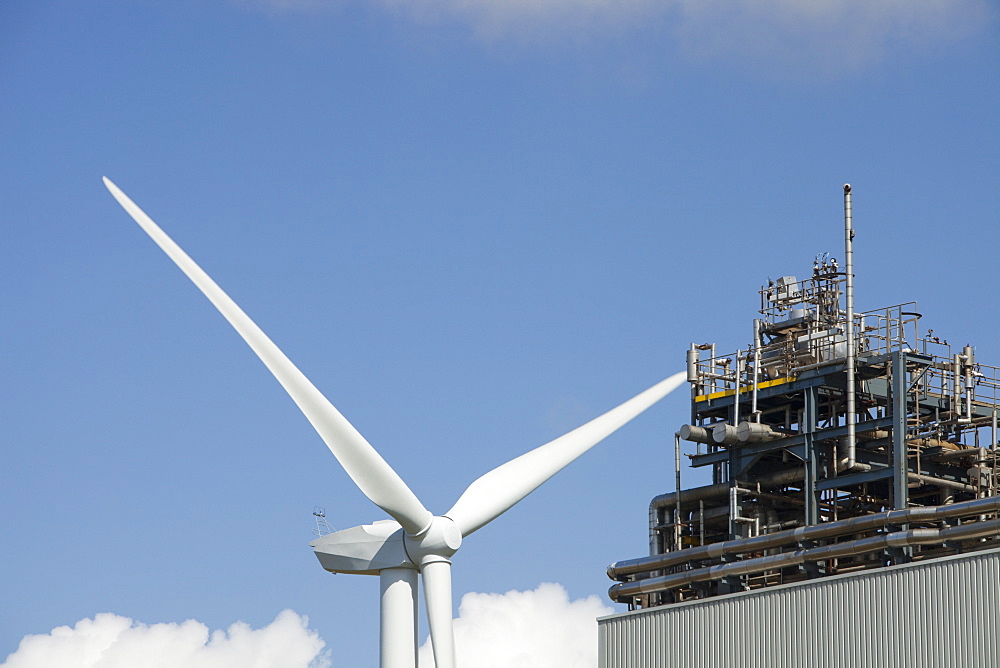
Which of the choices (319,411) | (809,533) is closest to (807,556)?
(809,533)

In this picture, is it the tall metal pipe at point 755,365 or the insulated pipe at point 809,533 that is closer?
the insulated pipe at point 809,533

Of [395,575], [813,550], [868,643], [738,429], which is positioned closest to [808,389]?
[738,429]

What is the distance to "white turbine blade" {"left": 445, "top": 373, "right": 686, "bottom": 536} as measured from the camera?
163 ft

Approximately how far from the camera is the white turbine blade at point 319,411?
43.0m

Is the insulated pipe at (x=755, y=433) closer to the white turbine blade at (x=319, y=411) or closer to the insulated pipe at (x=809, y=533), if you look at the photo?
the insulated pipe at (x=809, y=533)

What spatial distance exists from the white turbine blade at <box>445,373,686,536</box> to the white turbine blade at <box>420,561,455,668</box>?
1.53 m

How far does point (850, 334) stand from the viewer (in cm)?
6297

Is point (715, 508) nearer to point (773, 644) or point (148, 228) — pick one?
point (773, 644)

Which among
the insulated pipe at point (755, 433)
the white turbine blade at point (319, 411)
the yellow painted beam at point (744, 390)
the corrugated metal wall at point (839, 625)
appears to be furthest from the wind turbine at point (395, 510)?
the yellow painted beam at point (744, 390)

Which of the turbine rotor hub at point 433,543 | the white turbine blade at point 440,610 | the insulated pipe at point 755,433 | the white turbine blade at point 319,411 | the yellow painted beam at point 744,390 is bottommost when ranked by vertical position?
the white turbine blade at point 440,610

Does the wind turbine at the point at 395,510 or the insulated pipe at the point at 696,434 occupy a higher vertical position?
the insulated pipe at the point at 696,434

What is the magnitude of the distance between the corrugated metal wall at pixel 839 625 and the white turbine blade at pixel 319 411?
15.8 metres

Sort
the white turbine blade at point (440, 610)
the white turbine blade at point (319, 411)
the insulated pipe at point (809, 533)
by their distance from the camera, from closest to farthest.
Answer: the white turbine blade at point (319, 411) < the white turbine blade at point (440, 610) < the insulated pipe at point (809, 533)

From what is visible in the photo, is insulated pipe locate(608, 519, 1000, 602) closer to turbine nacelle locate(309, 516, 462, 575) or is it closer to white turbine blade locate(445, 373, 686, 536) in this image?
white turbine blade locate(445, 373, 686, 536)
